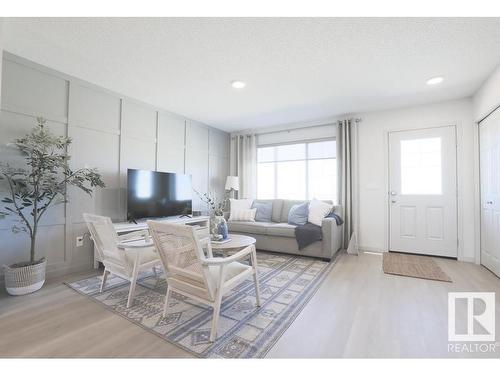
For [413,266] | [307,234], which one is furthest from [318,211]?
[413,266]

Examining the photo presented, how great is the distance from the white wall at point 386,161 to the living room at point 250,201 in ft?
0.07

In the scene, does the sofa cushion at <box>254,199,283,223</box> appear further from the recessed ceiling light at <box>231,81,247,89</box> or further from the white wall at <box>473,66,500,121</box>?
the white wall at <box>473,66,500,121</box>

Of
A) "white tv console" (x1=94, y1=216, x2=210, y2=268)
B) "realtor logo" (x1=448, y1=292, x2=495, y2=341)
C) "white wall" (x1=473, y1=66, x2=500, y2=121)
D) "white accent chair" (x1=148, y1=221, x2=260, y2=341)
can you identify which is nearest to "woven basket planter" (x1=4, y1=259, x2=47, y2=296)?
"white tv console" (x1=94, y1=216, x2=210, y2=268)

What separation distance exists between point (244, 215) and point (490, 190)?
3.53 m

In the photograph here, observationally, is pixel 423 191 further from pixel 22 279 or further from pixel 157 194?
pixel 22 279

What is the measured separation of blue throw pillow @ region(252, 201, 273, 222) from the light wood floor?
2.04 m

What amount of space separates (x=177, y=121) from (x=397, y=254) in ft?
14.5

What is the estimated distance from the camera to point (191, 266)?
1.67 meters

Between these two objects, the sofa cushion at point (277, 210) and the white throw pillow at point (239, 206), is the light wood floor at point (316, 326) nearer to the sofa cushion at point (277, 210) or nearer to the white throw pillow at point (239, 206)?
the sofa cushion at point (277, 210)

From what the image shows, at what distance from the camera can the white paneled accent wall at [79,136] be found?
2.41 metres

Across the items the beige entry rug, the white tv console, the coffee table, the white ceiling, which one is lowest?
the beige entry rug

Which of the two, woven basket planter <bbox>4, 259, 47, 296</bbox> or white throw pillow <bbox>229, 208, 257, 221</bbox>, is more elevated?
white throw pillow <bbox>229, 208, 257, 221</bbox>

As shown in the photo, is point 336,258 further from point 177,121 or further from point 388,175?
point 177,121

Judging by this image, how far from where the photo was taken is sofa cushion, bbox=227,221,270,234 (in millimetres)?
3892
